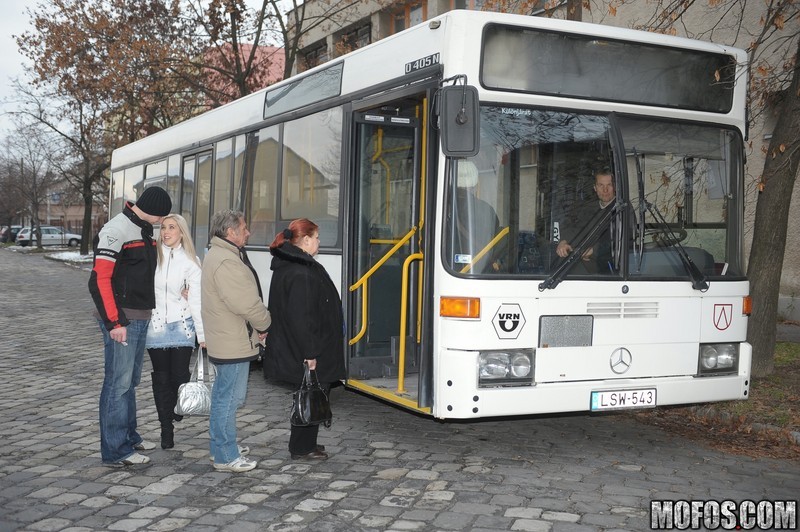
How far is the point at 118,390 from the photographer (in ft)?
20.1

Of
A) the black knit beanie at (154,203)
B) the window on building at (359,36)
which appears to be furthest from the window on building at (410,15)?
the black knit beanie at (154,203)

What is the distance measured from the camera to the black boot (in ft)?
21.9

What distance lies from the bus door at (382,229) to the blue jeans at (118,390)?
1.94m

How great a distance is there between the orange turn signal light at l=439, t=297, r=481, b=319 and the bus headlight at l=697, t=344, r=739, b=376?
6.29 feet

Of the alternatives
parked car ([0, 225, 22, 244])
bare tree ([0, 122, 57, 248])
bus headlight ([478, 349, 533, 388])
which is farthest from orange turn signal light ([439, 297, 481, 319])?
parked car ([0, 225, 22, 244])

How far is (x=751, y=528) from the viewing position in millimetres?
5145

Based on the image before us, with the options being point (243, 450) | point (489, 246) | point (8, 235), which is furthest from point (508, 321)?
point (8, 235)

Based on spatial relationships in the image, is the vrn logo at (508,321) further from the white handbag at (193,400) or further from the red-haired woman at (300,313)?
the white handbag at (193,400)

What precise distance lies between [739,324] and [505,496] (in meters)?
2.54

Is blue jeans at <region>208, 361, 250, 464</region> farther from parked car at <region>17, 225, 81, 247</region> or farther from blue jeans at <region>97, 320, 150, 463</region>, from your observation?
parked car at <region>17, 225, 81, 247</region>

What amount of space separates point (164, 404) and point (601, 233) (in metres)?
3.43

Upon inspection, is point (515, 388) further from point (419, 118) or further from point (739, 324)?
point (419, 118)

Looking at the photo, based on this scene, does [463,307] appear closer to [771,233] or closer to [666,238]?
[666,238]

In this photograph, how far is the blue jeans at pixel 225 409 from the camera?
602 cm
